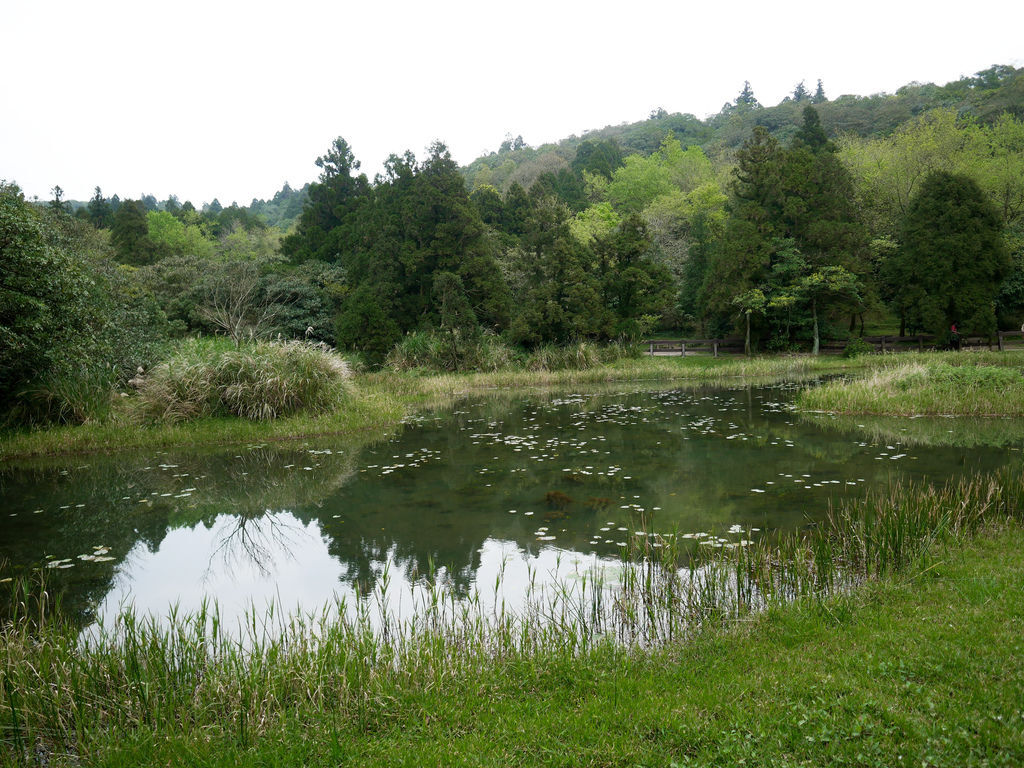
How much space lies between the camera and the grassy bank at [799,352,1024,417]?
14.8 metres

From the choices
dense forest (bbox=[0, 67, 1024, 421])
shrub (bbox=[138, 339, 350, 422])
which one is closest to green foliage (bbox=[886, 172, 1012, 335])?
dense forest (bbox=[0, 67, 1024, 421])

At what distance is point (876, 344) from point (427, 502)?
3102 centimetres

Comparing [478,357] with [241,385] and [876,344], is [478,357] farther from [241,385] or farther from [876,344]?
[876,344]

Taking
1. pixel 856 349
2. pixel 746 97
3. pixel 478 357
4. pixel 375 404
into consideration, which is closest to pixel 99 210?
pixel 478 357

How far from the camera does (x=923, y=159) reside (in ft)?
127

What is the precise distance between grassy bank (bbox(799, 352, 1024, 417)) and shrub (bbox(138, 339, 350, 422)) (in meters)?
13.5

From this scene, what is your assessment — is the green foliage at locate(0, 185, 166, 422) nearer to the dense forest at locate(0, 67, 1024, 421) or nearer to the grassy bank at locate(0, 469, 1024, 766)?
the dense forest at locate(0, 67, 1024, 421)

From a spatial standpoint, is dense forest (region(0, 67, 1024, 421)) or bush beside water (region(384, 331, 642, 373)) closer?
bush beside water (region(384, 331, 642, 373))

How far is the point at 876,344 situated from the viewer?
33.1 metres

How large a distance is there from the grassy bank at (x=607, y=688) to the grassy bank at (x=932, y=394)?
1137 cm

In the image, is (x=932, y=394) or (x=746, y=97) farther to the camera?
(x=746, y=97)

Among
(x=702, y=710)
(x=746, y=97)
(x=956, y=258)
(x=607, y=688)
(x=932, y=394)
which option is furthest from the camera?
(x=746, y=97)

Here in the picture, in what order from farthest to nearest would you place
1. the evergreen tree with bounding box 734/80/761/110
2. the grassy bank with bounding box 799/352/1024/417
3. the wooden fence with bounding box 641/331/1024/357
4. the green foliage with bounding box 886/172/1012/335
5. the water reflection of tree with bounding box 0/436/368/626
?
the evergreen tree with bounding box 734/80/761/110 → the wooden fence with bounding box 641/331/1024/357 → the green foliage with bounding box 886/172/1012/335 → the grassy bank with bounding box 799/352/1024/417 → the water reflection of tree with bounding box 0/436/368/626

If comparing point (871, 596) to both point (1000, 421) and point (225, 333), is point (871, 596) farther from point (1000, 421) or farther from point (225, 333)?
point (225, 333)
